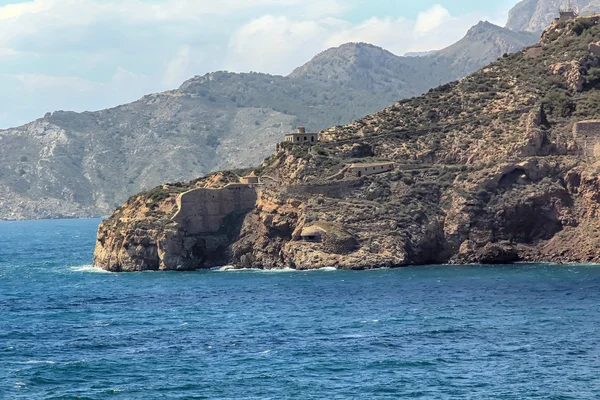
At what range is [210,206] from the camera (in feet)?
422

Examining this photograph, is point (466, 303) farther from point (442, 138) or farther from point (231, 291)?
point (442, 138)

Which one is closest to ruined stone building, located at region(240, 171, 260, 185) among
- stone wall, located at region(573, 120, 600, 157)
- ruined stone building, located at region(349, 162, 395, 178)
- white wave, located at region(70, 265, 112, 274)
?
ruined stone building, located at region(349, 162, 395, 178)

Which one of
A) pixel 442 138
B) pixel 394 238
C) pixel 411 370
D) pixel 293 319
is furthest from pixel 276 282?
pixel 411 370

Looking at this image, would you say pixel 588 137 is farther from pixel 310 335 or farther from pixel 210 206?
pixel 310 335

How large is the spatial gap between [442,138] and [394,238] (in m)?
20.8

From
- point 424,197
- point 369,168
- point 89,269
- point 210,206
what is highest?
point 369,168

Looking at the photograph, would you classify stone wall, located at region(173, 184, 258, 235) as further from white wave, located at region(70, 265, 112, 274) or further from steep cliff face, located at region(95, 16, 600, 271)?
white wave, located at region(70, 265, 112, 274)

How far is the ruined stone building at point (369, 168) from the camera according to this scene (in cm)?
12938

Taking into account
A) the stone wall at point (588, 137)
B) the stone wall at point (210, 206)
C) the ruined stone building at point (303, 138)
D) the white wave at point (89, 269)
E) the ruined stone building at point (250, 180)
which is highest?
the ruined stone building at point (303, 138)

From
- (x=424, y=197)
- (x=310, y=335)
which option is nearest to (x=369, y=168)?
(x=424, y=197)

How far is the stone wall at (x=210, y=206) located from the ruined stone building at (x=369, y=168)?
35.2 feet

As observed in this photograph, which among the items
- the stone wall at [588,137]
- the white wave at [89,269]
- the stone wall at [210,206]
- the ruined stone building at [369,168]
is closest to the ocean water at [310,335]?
the stone wall at [210,206]

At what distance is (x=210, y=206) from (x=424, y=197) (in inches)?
865

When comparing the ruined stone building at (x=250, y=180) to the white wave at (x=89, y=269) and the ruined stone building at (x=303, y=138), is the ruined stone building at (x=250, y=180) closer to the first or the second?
the ruined stone building at (x=303, y=138)
